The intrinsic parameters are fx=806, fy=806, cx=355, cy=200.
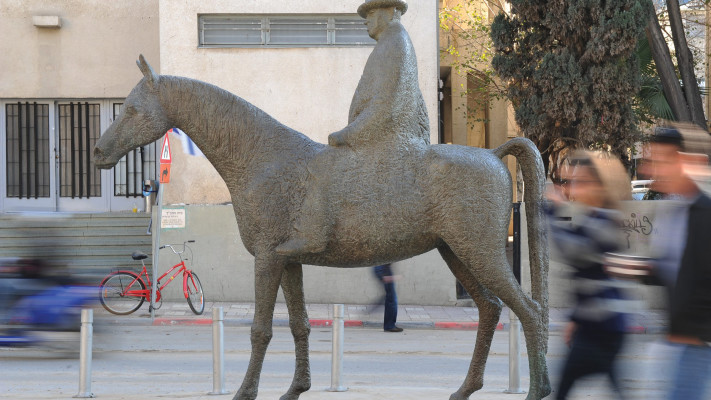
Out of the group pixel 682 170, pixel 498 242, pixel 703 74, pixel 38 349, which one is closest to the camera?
pixel 682 170

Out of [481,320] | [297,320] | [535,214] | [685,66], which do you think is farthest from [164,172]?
[685,66]

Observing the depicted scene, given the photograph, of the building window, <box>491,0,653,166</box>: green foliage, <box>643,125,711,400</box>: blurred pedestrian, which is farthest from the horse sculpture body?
<box>491,0,653,166</box>: green foliage

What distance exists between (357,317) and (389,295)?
1892 mm

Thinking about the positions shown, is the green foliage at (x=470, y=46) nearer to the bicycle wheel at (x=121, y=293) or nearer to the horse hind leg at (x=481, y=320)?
the bicycle wheel at (x=121, y=293)

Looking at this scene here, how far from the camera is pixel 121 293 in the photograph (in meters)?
15.0

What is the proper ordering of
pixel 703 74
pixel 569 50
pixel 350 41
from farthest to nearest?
pixel 703 74
pixel 569 50
pixel 350 41

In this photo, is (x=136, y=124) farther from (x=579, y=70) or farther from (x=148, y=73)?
(x=579, y=70)

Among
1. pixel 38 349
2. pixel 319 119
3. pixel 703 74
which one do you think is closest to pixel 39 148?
pixel 319 119

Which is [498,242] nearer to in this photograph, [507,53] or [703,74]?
[507,53]

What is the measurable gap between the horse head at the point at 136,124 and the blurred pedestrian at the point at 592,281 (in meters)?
3.07

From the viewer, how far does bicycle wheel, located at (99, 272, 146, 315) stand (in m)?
Answer: 14.9

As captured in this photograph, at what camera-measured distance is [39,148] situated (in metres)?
20.0

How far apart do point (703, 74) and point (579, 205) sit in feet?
86.6

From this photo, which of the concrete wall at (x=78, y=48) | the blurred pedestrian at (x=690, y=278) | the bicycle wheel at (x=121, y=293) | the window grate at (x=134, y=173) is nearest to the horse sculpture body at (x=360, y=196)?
the blurred pedestrian at (x=690, y=278)
